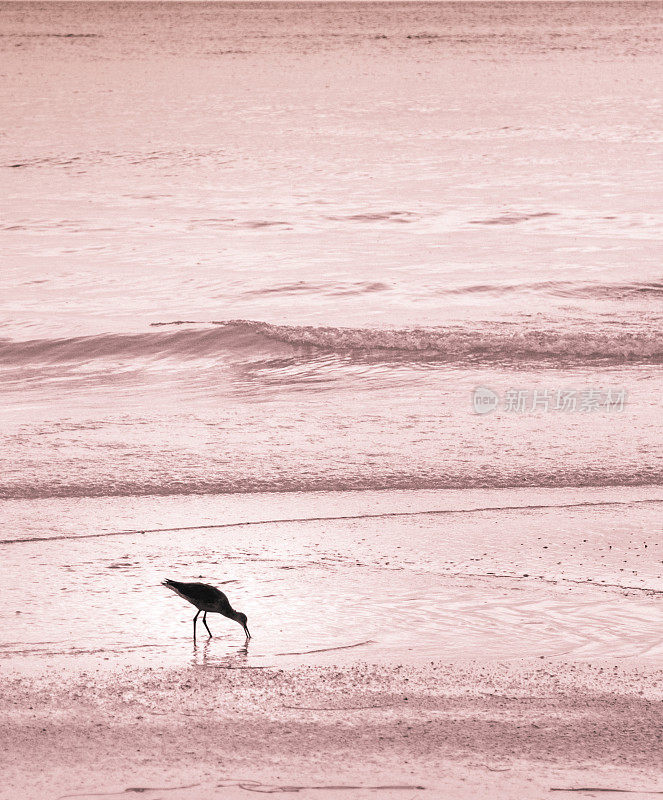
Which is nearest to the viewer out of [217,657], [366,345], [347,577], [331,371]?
[217,657]

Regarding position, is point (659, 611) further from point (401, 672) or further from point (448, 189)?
point (448, 189)

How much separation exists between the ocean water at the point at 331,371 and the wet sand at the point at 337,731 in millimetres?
252

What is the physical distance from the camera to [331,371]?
923 centimetres

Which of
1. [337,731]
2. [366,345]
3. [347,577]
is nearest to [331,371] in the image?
[366,345]

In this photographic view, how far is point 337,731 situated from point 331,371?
5853 millimetres

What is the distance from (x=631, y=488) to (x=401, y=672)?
2.56 meters

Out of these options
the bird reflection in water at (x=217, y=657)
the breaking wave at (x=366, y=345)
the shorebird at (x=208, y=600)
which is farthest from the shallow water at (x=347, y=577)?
the breaking wave at (x=366, y=345)

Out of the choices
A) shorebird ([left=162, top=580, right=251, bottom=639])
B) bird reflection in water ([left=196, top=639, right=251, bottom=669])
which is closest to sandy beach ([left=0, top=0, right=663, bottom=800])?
bird reflection in water ([left=196, top=639, right=251, bottom=669])

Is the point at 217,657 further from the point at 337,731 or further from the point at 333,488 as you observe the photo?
the point at 333,488

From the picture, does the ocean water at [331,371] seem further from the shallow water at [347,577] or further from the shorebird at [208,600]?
the shorebird at [208,600]

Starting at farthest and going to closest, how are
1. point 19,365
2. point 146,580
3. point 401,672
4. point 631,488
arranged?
1. point 19,365
2. point 631,488
3. point 146,580
4. point 401,672

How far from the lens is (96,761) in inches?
132

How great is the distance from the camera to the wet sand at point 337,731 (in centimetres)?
325

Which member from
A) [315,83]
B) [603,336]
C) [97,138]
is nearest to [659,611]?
[603,336]
